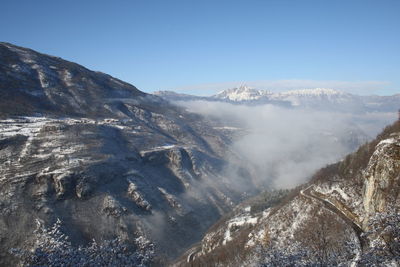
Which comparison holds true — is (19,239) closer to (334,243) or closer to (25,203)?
(25,203)

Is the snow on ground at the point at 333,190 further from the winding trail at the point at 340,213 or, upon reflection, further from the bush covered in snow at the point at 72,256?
the bush covered in snow at the point at 72,256

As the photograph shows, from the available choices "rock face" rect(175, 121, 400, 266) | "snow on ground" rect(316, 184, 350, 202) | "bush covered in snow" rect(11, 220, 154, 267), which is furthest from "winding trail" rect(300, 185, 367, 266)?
"bush covered in snow" rect(11, 220, 154, 267)

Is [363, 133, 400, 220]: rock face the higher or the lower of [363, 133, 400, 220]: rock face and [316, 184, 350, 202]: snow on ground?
the higher

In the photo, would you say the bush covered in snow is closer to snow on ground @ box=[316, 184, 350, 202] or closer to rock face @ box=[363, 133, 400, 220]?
rock face @ box=[363, 133, 400, 220]

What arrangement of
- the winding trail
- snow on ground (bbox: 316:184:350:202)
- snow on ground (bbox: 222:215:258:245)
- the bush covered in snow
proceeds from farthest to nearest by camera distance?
snow on ground (bbox: 222:215:258:245), snow on ground (bbox: 316:184:350:202), the winding trail, the bush covered in snow

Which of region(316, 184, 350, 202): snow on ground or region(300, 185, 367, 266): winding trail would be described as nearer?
region(300, 185, 367, 266): winding trail

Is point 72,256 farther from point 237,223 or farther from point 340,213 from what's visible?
point 237,223

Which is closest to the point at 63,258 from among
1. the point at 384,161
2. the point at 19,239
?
the point at 384,161

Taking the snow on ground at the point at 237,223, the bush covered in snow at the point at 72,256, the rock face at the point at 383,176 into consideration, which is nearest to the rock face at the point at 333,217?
Result: the rock face at the point at 383,176

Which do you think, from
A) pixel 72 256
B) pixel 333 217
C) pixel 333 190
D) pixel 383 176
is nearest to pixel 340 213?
pixel 333 217
